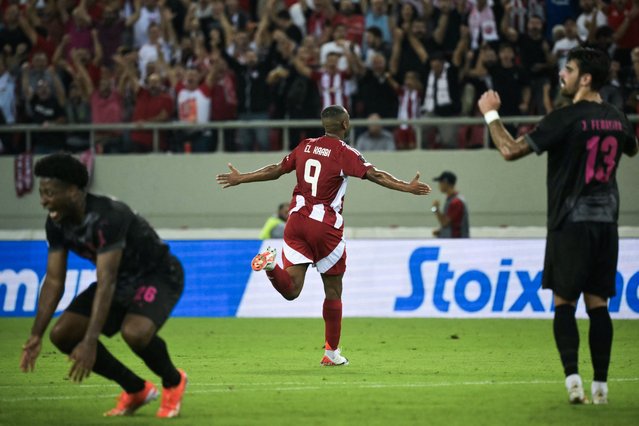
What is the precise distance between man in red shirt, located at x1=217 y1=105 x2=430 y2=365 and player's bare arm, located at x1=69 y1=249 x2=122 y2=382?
3.83m

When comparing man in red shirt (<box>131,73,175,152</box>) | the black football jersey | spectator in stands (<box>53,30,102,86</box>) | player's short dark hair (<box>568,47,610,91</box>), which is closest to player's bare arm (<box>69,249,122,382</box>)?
the black football jersey

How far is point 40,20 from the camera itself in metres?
22.9

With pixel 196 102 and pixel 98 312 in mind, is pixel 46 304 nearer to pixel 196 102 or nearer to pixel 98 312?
pixel 98 312

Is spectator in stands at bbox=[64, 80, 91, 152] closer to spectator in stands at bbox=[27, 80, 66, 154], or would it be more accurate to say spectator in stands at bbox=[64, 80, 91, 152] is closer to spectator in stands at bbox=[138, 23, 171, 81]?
spectator in stands at bbox=[27, 80, 66, 154]

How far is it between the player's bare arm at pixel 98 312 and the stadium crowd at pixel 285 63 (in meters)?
12.5

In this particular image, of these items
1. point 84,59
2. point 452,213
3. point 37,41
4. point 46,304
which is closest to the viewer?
point 46,304

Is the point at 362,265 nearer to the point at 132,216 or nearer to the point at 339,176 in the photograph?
the point at 339,176

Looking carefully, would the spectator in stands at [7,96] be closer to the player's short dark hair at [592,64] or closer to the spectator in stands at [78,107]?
the spectator in stands at [78,107]

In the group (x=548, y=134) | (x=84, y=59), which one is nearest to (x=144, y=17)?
(x=84, y=59)

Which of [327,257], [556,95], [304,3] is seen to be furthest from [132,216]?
[304,3]

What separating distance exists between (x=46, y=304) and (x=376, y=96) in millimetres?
13033

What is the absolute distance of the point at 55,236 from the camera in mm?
7766

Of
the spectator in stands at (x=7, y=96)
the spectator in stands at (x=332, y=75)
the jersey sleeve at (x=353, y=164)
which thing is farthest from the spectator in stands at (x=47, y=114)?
the jersey sleeve at (x=353, y=164)

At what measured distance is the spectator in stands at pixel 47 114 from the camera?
70.6ft
